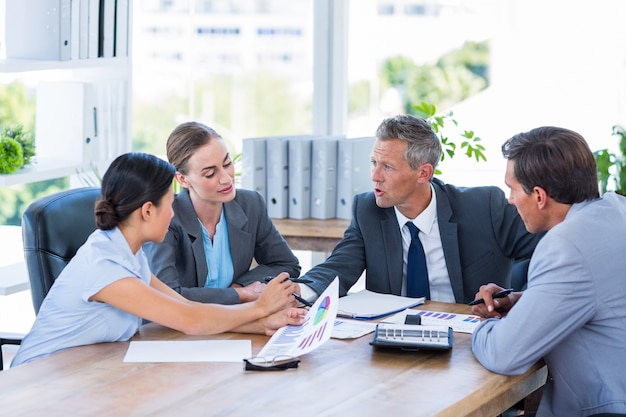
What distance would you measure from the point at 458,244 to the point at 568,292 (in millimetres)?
970

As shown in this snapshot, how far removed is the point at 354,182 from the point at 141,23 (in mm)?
1968

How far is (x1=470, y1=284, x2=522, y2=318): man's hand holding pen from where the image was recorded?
2639 millimetres

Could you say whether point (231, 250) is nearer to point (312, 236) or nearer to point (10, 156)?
point (312, 236)

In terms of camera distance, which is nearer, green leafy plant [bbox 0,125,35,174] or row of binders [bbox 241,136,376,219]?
green leafy plant [bbox 0,125,35,174]

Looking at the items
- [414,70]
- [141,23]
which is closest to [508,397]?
[414,70]

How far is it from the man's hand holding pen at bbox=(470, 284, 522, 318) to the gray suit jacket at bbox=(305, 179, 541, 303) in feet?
1.26

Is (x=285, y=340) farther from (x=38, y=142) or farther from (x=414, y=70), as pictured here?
(x=414, y=70)

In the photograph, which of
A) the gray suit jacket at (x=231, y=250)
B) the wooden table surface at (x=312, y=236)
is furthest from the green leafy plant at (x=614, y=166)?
the gray suit jacket at (x=231, y=250)


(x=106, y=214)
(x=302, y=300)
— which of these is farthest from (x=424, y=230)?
(x=106, y=214)

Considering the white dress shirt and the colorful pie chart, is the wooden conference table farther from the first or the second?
the white dress shirt

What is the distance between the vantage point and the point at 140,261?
250cm

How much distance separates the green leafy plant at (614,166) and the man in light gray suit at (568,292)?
1.92 metres

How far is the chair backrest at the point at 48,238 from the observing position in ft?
9.17

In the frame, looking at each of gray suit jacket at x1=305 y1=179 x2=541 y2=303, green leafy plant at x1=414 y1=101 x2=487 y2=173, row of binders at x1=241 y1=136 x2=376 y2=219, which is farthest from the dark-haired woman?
green leafy plant at x1=414 y1=101 x2=487 y2=173
